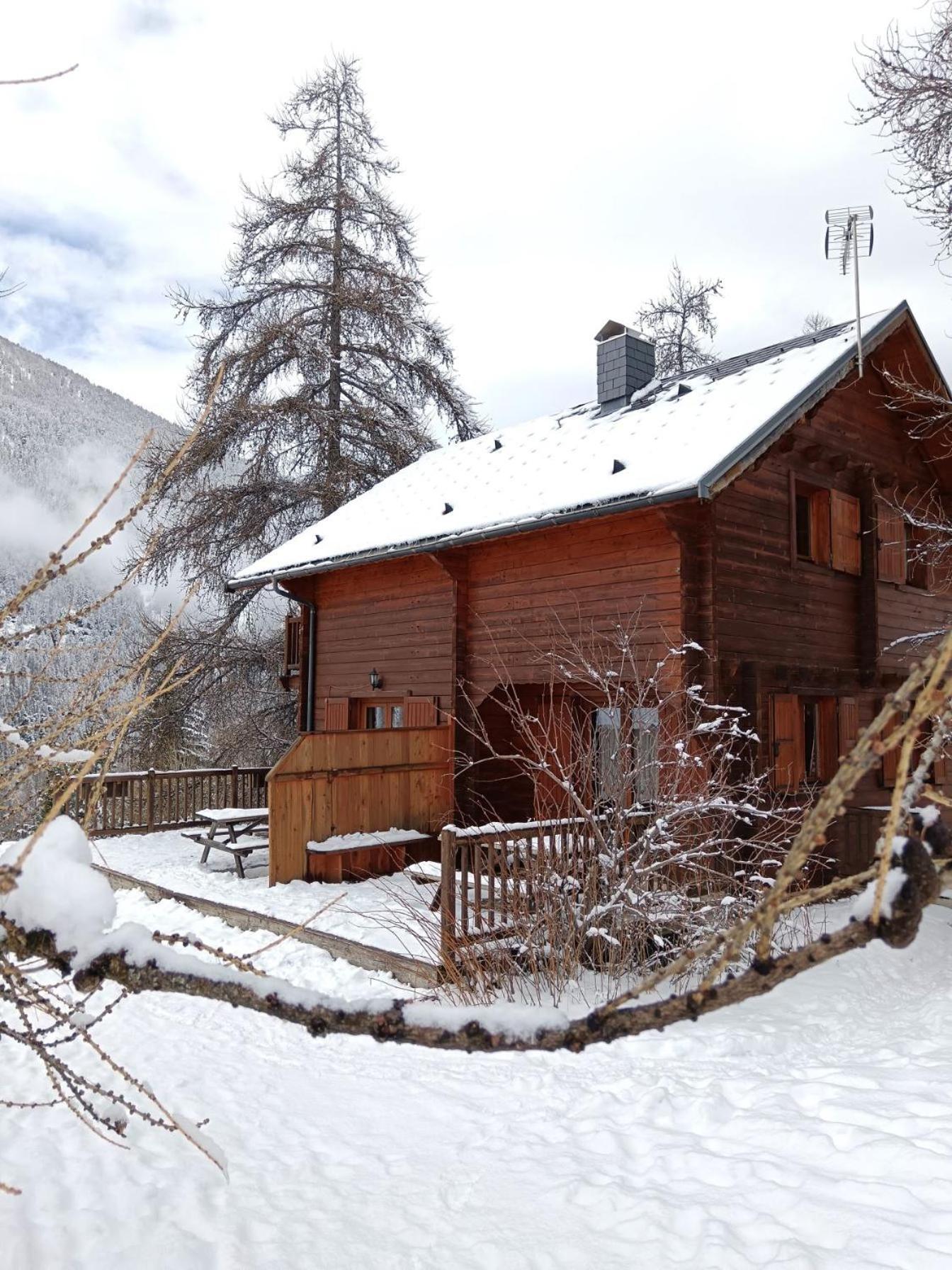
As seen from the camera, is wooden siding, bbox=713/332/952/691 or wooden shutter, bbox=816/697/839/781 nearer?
wooden siding, bbox=713/332/952/691

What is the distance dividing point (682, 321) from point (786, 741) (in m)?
18.1

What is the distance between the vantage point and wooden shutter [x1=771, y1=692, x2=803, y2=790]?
947 cm

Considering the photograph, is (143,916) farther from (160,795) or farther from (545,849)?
(160,795)

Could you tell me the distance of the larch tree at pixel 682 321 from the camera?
24547mm

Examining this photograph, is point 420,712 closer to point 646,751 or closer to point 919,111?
point 646,751

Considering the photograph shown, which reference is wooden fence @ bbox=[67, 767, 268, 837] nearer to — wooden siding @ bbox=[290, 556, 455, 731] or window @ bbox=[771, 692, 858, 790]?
wooden siding @ bbox=[290, 556, 455, 731]

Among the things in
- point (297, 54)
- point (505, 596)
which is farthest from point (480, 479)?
point (297, 54)

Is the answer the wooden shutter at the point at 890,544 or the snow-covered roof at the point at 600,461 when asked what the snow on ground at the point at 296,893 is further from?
the wooden shutter at the point at 890,544

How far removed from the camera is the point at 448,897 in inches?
260

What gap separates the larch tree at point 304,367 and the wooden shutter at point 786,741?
11450mm

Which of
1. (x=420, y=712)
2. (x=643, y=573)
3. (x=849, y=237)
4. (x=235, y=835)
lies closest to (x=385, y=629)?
(x=420, y=712)

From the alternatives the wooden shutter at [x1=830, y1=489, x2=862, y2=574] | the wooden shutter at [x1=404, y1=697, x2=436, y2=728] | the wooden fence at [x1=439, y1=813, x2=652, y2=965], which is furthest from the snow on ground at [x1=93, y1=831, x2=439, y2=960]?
the wooden shutter at [x1=830, y1=489, x2=862, y2=574]

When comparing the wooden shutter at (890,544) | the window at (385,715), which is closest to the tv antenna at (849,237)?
the wooden shutter at (890,544)

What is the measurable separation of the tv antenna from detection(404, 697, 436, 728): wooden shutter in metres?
6.37
